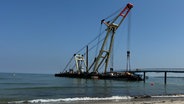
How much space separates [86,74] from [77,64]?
1828 centimetres

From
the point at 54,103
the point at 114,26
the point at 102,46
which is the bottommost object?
the point at 54,103

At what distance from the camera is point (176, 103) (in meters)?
25.9

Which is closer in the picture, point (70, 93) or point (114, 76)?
point (70, 93)

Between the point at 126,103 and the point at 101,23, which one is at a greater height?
the point at 101,23

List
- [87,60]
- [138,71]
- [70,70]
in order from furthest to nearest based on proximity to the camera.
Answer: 1. [70,70]
2. [87,60]
3. [138,71]

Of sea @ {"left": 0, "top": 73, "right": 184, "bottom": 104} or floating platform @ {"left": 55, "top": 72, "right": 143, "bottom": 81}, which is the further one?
floating platform @ {"left": 55, "top": 72, "right": 143, "bottom": 81}

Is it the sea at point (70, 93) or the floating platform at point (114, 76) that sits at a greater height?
the floating platform at point (114, 76)

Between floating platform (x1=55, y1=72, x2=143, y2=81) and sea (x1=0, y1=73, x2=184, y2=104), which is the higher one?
floating platform (x1=55, y1=72, x2=143, y2=81)

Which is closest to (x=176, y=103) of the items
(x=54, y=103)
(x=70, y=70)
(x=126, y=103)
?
(x=126, y=103)

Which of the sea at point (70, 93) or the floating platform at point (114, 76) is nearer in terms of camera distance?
the sea at point (70, 93)

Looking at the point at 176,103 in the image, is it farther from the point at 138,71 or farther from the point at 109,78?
the point at 138,71

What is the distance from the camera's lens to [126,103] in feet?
86.7

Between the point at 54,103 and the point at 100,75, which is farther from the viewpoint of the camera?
the point at 100,75

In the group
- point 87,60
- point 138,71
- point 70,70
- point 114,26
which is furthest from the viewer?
point 70,70
